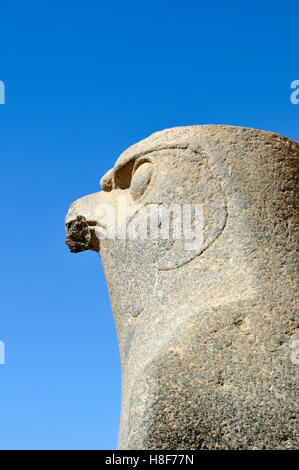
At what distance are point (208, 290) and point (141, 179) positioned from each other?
799mm

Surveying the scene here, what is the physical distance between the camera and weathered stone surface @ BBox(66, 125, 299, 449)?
2.89 metres

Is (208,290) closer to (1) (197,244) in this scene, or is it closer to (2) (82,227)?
(1) (197,244)

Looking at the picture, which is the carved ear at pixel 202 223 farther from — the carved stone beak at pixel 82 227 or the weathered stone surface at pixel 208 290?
the carved stone beak at pixel 82 227

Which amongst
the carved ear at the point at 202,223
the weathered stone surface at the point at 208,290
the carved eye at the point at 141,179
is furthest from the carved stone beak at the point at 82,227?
the carved ear at the point at 202,223

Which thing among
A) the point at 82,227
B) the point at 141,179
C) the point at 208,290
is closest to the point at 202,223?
the point at 208,290

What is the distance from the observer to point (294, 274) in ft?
10.9

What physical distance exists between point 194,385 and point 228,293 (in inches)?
20.9

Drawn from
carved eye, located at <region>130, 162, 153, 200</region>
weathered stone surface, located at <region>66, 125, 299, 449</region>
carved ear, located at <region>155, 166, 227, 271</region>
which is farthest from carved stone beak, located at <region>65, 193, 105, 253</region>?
carved ear, located at <region>155, 166, 227, 271</region>

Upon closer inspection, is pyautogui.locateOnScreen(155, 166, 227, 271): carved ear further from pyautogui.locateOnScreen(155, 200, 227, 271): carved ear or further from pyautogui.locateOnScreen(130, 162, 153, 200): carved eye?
pyautogui.locateOnScreen(130, 162, 153, 200): carved eye

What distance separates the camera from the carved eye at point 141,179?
3.83 metres

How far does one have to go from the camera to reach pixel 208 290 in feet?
11.1

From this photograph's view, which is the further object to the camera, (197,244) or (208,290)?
(197,244)
